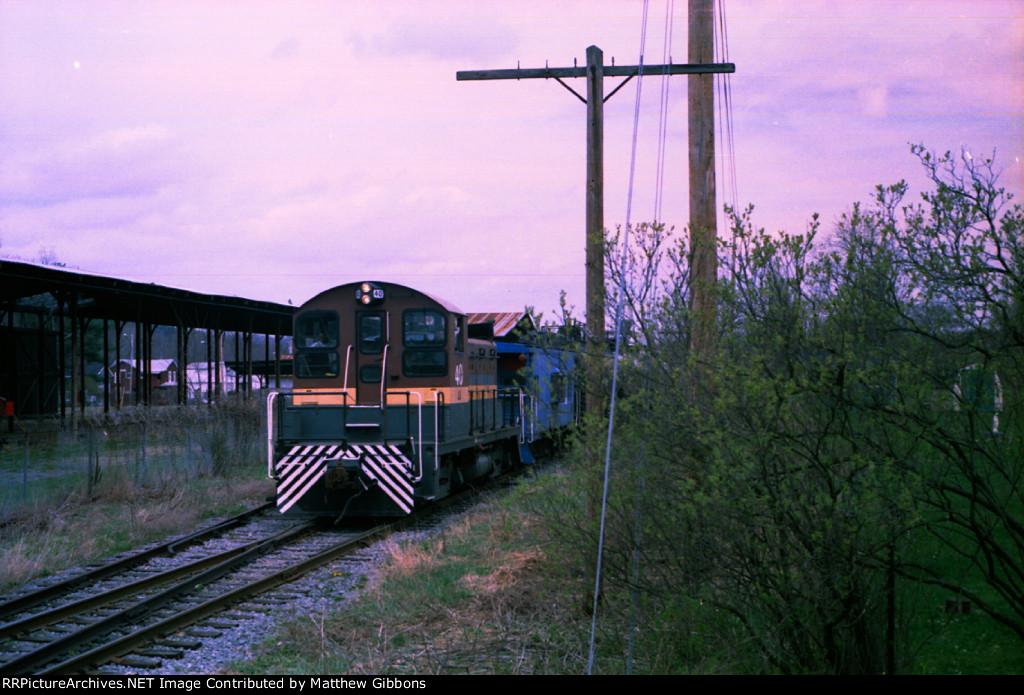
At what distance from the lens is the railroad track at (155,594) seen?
267 inches

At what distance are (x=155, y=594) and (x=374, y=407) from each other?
15.0 feet

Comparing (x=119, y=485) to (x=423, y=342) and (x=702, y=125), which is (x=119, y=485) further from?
(x=702, y=125)

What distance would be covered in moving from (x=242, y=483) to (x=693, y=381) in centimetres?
1409

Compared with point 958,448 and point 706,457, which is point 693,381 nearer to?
point 706,457

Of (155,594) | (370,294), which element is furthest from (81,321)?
(155,594)

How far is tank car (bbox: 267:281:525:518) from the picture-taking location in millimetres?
12211

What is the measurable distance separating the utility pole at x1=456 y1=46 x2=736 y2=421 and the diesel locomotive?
13.6 feet

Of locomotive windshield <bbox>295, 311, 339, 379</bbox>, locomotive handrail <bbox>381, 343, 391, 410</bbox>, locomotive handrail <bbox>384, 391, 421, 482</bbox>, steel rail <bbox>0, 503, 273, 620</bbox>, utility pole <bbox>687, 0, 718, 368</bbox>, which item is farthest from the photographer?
locomotive windshield <bbox>295, 311, 339, 379</bbox>

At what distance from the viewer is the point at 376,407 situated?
1259 cm

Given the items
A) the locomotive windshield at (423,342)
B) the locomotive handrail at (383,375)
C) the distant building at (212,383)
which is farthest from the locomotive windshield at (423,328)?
the distant building at (212,383)

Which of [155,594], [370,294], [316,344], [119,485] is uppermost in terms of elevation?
[370,294]

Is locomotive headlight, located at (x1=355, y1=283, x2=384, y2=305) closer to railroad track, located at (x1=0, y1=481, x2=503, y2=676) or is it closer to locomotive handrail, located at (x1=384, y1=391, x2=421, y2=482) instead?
locomotive handrail, located at (x1=384, y1=391, x2=421, y2=482)

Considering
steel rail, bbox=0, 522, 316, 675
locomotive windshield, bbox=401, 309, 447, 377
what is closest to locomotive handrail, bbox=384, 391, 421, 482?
locomotive windshield, bbox=401, 309, 447, 377
